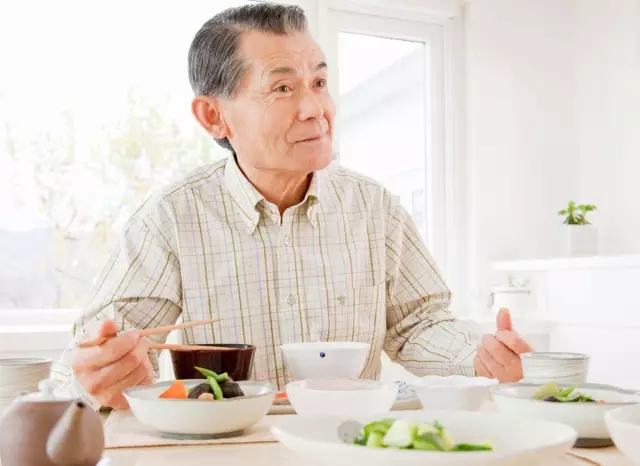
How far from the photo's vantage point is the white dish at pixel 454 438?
0.66 metres

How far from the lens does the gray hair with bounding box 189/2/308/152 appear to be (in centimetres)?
188

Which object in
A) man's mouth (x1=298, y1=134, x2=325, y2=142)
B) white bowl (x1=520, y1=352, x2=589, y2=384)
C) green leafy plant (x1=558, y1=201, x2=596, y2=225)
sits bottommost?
white bowl (x1=520, y1=352, x2=589, y2=384)

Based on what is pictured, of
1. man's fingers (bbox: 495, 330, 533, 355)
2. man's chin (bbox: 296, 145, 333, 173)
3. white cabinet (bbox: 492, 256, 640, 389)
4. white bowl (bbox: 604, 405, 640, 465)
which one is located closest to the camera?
white bowl (bbox: 604, 405, 640, 465)

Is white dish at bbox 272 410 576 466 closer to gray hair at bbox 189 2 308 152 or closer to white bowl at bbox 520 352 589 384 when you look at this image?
white bowl at bbox 520 352 589 384

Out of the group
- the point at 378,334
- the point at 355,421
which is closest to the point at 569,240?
the point at 378,334

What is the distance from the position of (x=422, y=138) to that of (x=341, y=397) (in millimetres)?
2841

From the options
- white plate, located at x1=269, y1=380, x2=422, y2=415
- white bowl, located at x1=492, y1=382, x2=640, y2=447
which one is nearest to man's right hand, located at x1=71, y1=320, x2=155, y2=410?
white plate, located at x1=269, y1=380, x2=422, y2=415

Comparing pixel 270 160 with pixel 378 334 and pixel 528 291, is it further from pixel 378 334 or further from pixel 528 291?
pixel 528 291

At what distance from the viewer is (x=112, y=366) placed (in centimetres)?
125

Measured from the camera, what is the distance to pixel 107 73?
313 centimetres

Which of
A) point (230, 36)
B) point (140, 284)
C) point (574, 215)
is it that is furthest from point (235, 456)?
point (574, 215)

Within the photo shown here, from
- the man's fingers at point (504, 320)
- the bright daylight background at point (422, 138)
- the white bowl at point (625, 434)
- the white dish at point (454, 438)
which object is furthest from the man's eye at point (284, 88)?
the bright daylight background at point (422, 138)

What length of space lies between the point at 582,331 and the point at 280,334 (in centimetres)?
182

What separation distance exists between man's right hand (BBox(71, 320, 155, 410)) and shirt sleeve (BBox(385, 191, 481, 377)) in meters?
0.74
